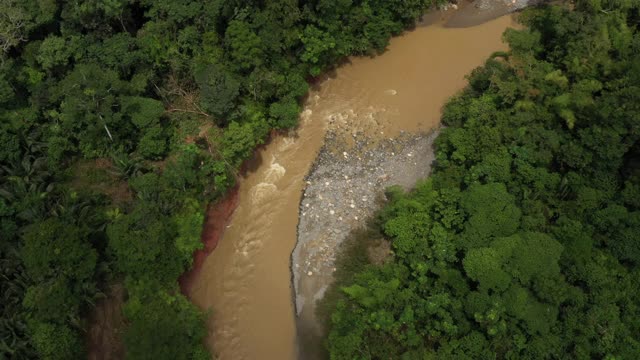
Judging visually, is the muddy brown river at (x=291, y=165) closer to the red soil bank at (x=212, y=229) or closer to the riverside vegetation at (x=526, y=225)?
the red soil bank at (x=212, y=229)

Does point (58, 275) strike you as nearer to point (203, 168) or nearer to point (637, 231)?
point (203, 168)

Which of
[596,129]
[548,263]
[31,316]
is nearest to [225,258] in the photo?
[31,316]

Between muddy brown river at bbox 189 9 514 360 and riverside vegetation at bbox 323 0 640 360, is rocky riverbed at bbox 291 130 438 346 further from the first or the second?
riverside vegetation at bbox 323 0 640 360

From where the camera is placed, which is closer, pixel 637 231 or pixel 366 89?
pixel 637 231

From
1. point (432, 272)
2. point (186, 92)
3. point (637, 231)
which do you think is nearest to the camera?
point (637, 231)

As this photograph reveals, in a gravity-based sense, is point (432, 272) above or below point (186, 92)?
below

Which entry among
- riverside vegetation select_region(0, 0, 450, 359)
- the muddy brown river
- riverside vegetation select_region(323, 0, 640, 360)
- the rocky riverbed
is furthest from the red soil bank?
riverside vegetation select_region(323, 0, 640, 360)
